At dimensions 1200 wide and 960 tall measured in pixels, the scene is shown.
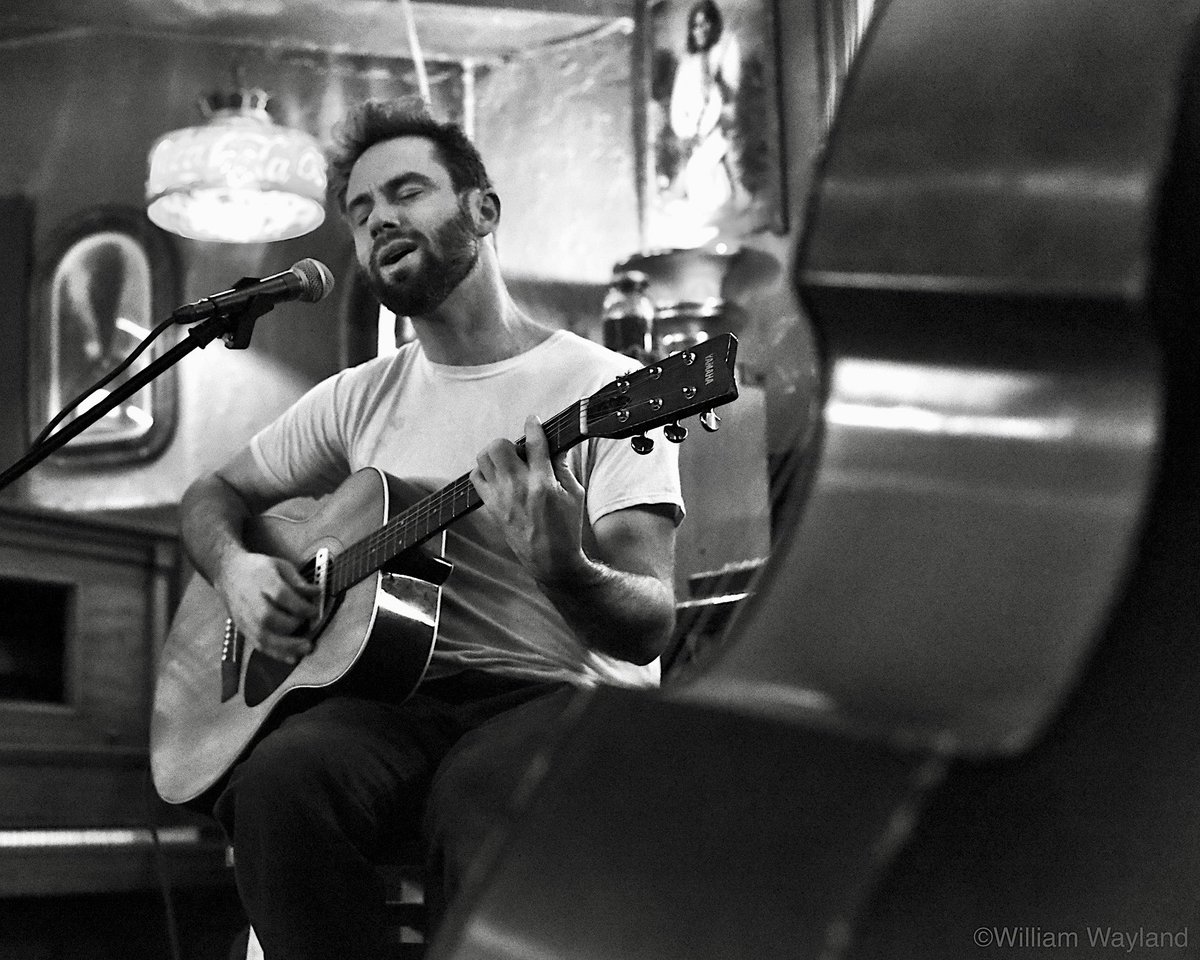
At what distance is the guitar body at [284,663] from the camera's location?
1.80m

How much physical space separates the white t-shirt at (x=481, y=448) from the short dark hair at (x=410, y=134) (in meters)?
0.28

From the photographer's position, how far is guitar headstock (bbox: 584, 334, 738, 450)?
1.57m

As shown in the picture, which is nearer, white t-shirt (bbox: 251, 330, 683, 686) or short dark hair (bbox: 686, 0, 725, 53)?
white t-shirt (bbox: 251, 330, 683, 686)

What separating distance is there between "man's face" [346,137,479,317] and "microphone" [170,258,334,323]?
0.37 meters

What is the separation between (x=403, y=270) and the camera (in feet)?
7.06

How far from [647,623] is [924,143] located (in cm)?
153

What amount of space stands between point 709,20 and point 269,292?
8.30 feet

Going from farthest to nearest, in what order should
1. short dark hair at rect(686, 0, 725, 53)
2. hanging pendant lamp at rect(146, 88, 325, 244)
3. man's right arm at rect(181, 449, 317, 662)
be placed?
1. short dark hair at rect(686, 0, 725, 53)
2. hanging pendant lamp at rect(146, 88, 325, 244)
3. man's right arm at rect(181, 449, 317, 662)

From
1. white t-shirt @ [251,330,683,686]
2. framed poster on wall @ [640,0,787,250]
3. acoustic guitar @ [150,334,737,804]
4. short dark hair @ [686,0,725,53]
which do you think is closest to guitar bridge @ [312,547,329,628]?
acoustic guitar @ [150,334,737,804]

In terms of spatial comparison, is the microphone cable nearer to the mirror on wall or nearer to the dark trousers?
the dark trousers

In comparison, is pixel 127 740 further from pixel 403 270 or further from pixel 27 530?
pixel 403 270

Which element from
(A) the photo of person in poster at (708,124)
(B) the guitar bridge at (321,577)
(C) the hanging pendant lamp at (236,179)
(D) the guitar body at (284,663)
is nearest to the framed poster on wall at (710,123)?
(A) the photo of person in poster at (708,124)

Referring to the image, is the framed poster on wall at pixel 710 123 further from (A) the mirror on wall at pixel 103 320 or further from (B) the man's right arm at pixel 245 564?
(B) the man's right arm at pixel 245 564

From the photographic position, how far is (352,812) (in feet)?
5.32
